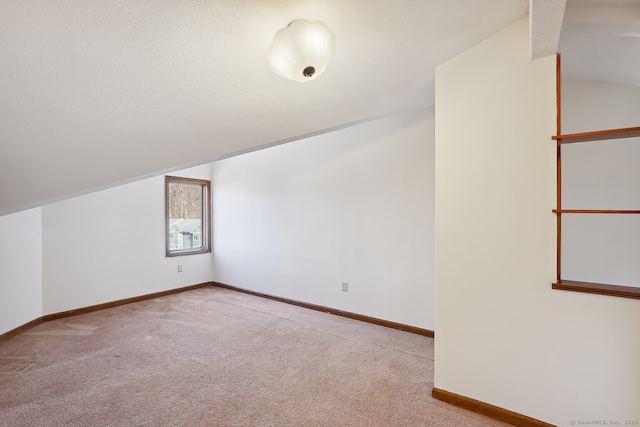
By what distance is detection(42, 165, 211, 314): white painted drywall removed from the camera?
3928 mm

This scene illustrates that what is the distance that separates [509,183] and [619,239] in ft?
5.19

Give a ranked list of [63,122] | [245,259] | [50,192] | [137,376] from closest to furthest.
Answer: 1. [63,122]
2. [50,192]
3. [137,376]
4. [245,259]

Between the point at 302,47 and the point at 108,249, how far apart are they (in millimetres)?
4416

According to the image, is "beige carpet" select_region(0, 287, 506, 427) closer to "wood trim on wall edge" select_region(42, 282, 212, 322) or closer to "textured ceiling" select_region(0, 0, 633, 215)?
"wood trim on wall edge" select_region(42, 282, 212, 322)

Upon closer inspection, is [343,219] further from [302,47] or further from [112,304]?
[112,304]

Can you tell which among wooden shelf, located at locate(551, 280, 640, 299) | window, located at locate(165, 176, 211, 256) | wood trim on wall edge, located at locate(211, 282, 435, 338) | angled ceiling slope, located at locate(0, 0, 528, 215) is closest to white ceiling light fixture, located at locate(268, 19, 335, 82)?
angled ceiling slope, located at locate(0, 0, 528, 215)

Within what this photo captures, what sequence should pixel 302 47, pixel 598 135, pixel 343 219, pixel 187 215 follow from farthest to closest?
1. pixel 187 215
2. pixel 343 219
3. pixel 598 135
4. pixel 302 47

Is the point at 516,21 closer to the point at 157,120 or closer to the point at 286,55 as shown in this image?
the point at 286,55

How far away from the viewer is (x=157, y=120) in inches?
74.9

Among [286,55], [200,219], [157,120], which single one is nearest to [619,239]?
[286,55]

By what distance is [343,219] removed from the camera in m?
4.04

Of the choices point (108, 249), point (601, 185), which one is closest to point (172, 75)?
point (601, 185)

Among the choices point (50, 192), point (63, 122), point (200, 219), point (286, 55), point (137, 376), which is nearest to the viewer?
point (286, 55)

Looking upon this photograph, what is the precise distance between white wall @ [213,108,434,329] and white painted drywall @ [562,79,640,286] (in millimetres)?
1203
